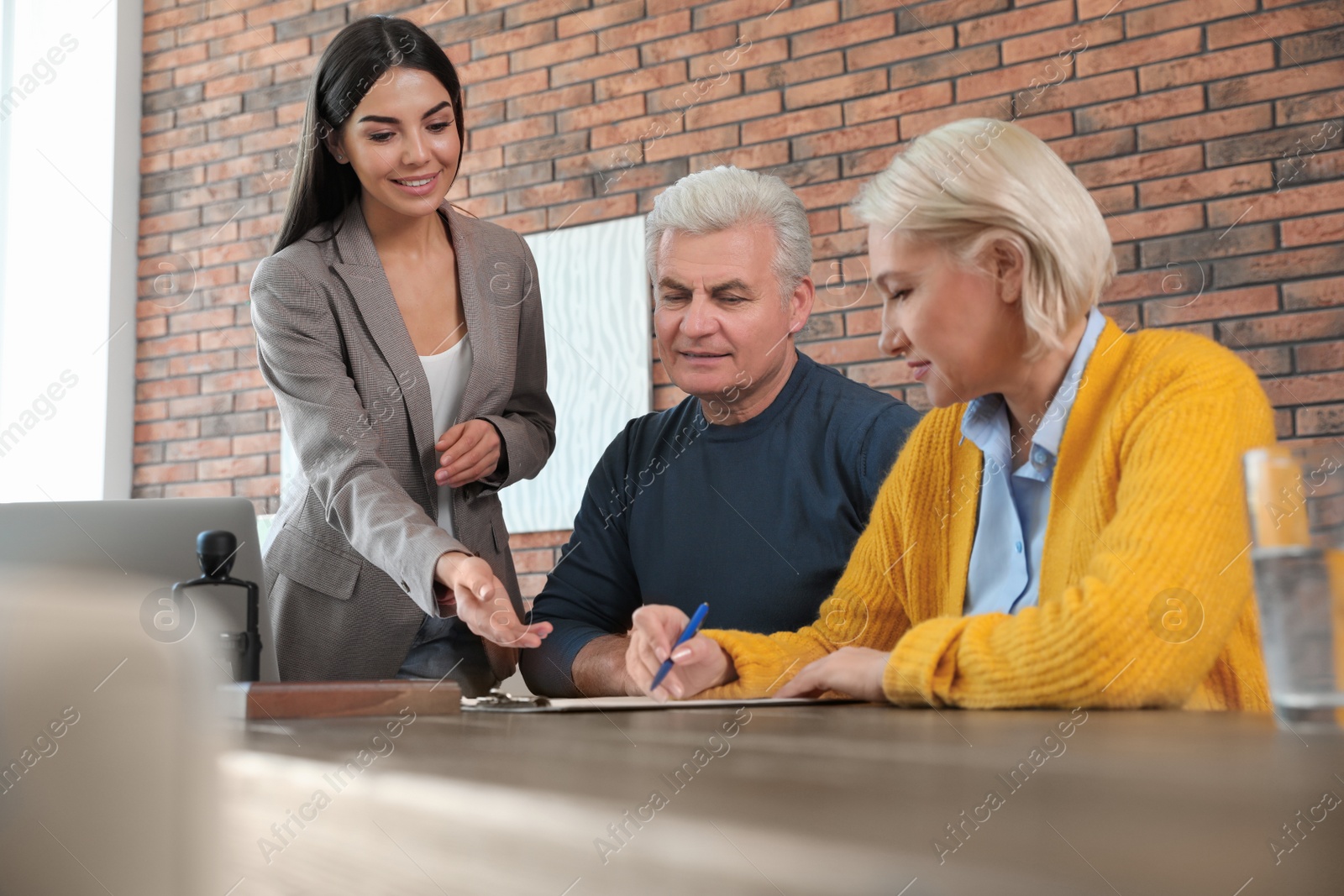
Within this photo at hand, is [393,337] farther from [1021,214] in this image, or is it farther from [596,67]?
[596,67]

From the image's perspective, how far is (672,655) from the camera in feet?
3.80

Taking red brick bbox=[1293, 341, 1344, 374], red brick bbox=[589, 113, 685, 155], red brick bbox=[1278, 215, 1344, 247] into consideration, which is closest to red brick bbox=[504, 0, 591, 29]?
red brick bbox=[589, 113, 685, 155]

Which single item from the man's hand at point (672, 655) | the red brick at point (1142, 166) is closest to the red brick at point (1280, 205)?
the red brick at point (1142, 166)

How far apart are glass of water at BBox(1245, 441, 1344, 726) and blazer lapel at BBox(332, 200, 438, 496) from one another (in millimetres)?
1183

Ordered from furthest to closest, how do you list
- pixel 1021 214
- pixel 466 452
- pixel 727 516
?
1. pixel 727 516
2. pixel 466 452
3. pixel 1021 214

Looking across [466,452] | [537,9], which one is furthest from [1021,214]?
[537,9]

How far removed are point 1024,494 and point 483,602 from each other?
1.89 feet

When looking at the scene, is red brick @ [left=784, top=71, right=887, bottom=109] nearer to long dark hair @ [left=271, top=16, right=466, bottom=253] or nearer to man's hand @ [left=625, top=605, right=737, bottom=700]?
long dark hair @ [left=271, top=16, right=466, bottom=253]

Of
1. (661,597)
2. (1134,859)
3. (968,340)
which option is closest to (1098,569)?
(968,340)

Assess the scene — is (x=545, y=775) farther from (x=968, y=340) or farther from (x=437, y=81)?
(x=437, y=81)

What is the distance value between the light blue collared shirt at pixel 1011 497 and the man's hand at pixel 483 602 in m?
0.47

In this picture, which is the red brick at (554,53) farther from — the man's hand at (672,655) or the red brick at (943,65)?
the man's hand at (672,655)

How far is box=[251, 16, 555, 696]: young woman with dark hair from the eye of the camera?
1.61 metres

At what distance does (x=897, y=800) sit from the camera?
337 mm
